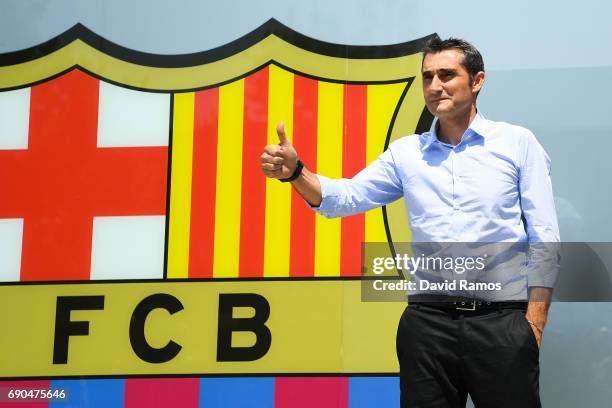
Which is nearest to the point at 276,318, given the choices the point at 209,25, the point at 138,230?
the point at 138,230

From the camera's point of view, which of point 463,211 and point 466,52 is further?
point 466,52

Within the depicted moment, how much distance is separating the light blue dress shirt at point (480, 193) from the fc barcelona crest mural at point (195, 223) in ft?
1.68

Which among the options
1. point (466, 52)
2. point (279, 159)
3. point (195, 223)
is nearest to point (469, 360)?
point (279, 159)

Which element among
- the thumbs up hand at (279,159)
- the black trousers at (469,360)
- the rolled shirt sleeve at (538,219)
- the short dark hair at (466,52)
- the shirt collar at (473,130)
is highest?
the short dark hair at (466,52)

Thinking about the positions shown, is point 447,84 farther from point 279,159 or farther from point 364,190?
point 279,159

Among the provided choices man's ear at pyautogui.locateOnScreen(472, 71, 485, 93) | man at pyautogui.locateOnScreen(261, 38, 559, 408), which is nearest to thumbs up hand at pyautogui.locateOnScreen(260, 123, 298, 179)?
man at pyautogui.locateOnScreen(261, 38, 559, 408)

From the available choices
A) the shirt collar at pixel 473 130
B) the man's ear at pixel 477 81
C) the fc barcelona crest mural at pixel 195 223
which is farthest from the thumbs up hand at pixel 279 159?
the fc barcelona crest mural at pixel 195 223

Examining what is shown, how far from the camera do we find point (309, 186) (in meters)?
2.05

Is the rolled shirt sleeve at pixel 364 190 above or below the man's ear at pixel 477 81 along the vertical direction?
below

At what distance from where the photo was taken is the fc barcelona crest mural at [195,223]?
8.55 ft

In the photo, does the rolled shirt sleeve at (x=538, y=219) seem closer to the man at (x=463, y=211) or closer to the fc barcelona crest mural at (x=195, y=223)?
the man at (x=463, y=211)

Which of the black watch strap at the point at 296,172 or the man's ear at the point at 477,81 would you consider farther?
the man's ear at the point at 477,81

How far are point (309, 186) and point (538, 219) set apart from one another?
54 cm

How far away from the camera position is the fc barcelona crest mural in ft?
8.55
